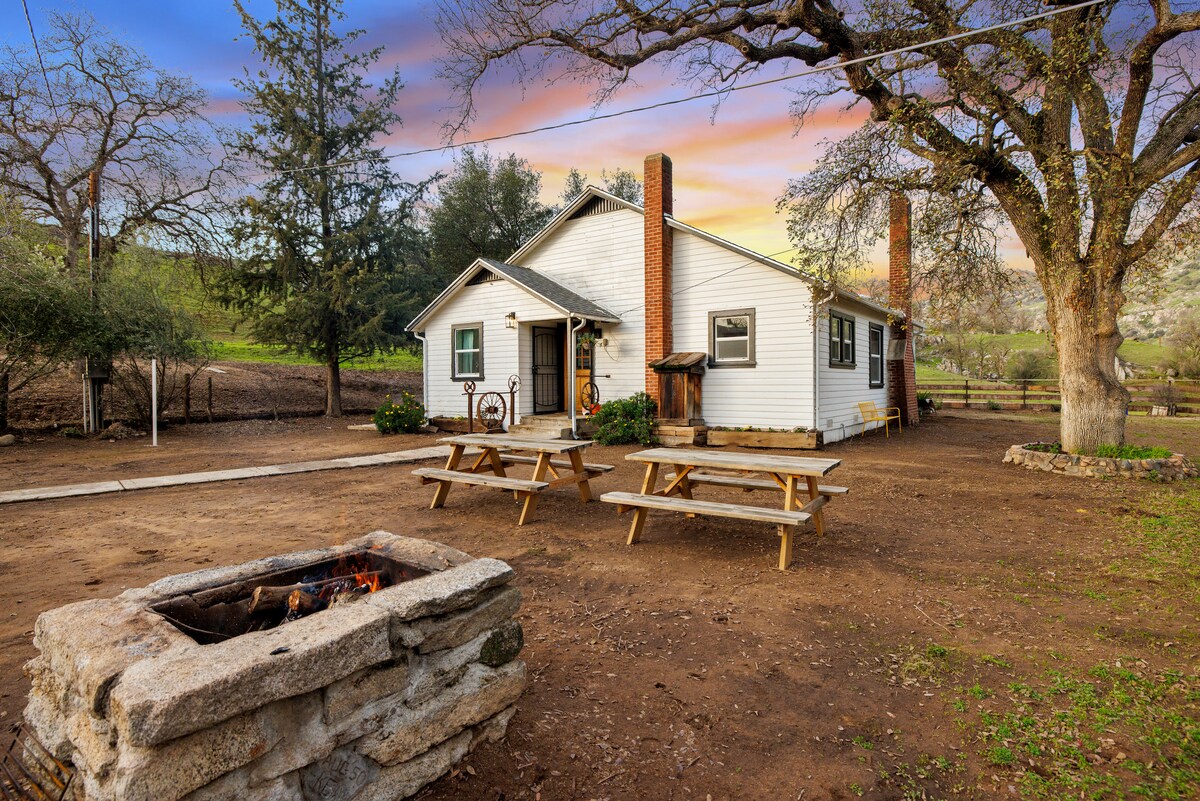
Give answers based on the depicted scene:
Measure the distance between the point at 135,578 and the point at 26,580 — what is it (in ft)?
2.54

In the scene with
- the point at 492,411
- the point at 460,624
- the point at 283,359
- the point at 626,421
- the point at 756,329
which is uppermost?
the point at 283,359

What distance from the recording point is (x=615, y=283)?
543 inches

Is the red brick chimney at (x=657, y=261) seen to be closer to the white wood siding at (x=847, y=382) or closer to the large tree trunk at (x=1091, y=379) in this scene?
the white wood siding at (x=847, y=382)

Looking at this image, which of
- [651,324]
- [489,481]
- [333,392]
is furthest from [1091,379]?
[333,392]

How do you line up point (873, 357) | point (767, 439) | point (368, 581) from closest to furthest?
point (368, 581) → point (767, 439) → point (873, 357)

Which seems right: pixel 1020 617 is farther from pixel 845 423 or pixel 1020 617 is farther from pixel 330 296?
pixel 330 296

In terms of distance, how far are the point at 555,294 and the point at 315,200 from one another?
964 cm

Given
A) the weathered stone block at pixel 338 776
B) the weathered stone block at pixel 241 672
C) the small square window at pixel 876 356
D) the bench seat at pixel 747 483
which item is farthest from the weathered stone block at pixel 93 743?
the small square window at pixel 876 356

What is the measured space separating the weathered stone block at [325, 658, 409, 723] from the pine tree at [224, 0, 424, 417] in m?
16.4

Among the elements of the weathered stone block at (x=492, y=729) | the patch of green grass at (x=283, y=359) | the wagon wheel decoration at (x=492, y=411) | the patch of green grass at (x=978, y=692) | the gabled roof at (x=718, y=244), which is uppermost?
the gabled roof at (x=718, y=244)

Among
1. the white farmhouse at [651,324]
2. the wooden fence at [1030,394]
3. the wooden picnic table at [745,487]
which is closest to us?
the wooden picnic table at [745,487]

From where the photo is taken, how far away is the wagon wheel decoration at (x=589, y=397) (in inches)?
527

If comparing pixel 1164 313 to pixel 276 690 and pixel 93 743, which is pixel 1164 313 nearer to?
pixel 276 690

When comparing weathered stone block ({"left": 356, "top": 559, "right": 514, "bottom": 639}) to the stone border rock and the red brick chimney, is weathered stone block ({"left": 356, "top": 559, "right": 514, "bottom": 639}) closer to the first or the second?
the stone border rock
